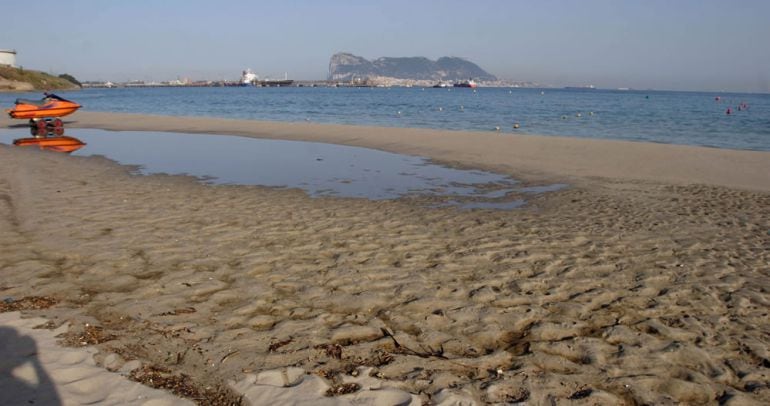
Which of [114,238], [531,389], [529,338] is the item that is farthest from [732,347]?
[114,238]

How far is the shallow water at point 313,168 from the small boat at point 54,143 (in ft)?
1.15

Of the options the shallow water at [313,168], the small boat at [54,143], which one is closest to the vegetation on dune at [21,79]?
the small boat at [54,143]

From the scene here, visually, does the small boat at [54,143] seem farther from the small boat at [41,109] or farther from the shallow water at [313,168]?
the small boat at [41,109]

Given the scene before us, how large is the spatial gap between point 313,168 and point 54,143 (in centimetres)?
982

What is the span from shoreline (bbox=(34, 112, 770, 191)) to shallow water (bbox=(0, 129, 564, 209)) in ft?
3.99

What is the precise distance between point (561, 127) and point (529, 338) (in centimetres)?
2590

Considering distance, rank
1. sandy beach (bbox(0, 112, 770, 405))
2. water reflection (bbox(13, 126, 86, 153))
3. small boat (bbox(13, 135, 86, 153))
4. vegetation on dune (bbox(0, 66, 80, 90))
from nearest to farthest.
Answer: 1. sandy beach (bbox(0, 112, 770, 405))
2. small boat (bbox(13, 135, 86, 153))
3. water reflection (bbox(13, 126, 86, 153))
4. vegetation on dune (bbox(0, 66, 80, 90))

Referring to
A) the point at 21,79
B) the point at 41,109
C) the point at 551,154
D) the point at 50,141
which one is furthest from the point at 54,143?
the point at 21,79

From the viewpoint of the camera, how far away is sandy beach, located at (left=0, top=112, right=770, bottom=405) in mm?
3561

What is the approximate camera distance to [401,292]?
16.6ft

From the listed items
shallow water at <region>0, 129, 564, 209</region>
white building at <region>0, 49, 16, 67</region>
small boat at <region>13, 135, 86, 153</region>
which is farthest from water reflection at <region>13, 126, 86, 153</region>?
white building at <region>0, 49, 16, 67</region>

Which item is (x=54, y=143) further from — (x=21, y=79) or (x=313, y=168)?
(x=21, y=79)

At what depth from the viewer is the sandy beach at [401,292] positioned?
3.56 metres

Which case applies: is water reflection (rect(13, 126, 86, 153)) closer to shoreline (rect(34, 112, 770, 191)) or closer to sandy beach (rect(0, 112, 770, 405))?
shoreline (rect(34, 112, 770, 191))
